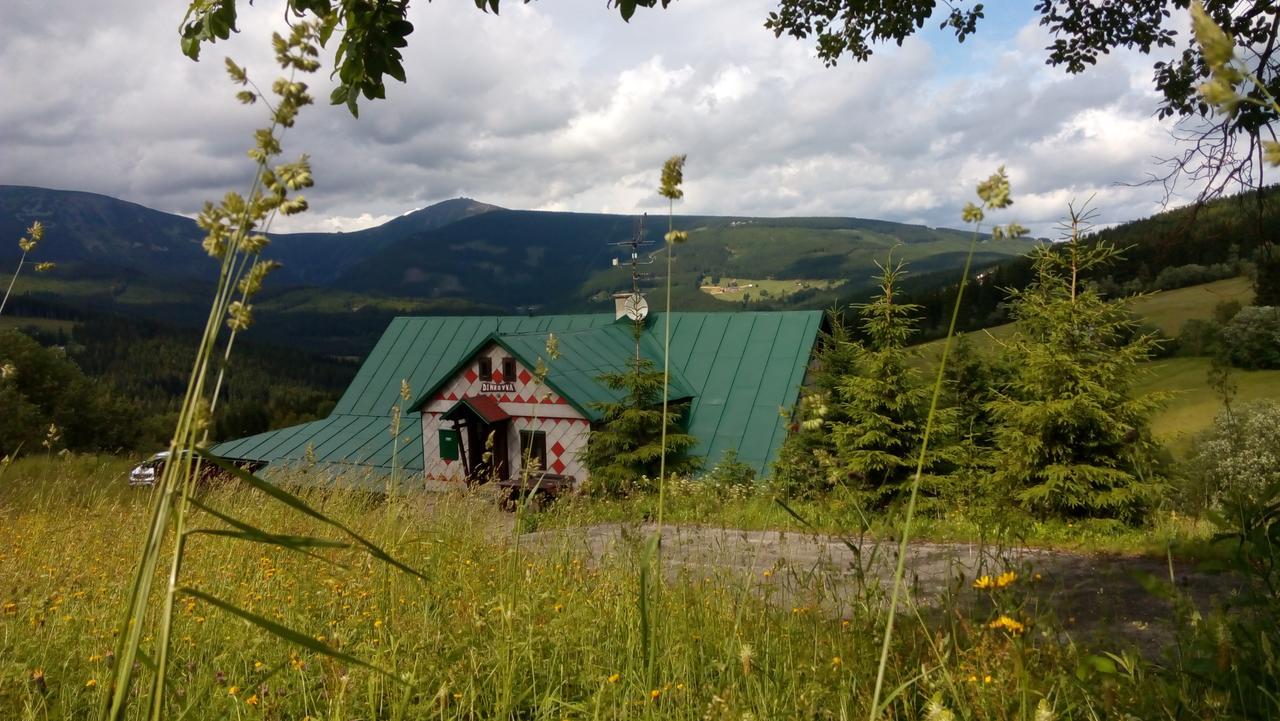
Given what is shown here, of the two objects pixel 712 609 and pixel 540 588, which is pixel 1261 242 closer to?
pixel 712 609

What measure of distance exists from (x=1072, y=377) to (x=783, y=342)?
986 cm

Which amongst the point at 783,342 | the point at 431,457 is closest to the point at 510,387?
the point at 431,457

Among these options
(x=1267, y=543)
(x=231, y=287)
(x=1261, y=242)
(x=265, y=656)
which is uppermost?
(x=1261, y=242)

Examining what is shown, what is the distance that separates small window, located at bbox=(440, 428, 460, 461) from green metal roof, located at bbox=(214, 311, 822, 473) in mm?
823

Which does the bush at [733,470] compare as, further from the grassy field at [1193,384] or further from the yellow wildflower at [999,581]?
the yellow wildflower at [999,581]

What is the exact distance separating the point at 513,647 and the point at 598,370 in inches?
708

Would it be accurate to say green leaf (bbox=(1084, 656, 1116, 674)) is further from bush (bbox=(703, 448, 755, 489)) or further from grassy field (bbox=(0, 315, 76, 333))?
grassy field (bbox=(0, 315, 76, 333))

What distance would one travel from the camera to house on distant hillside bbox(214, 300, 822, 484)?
65.0 feet

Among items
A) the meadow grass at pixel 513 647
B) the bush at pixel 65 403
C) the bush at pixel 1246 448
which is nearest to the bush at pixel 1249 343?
the bush at pixel 1246 448

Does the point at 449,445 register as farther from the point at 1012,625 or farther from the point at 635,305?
the point at 1012,625

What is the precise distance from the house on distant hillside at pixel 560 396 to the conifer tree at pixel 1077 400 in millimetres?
6711

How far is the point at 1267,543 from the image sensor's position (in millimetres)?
Result: 2271

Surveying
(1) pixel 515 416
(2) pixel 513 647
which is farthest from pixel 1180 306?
(2) pixel 513 647

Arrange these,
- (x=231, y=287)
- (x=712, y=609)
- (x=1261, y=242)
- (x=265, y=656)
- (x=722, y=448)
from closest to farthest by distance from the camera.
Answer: (x=231, y=287) < (x=265, y=656) < (x=712, y=609) < (x=1261, y=242) < (x=722, y=448)
